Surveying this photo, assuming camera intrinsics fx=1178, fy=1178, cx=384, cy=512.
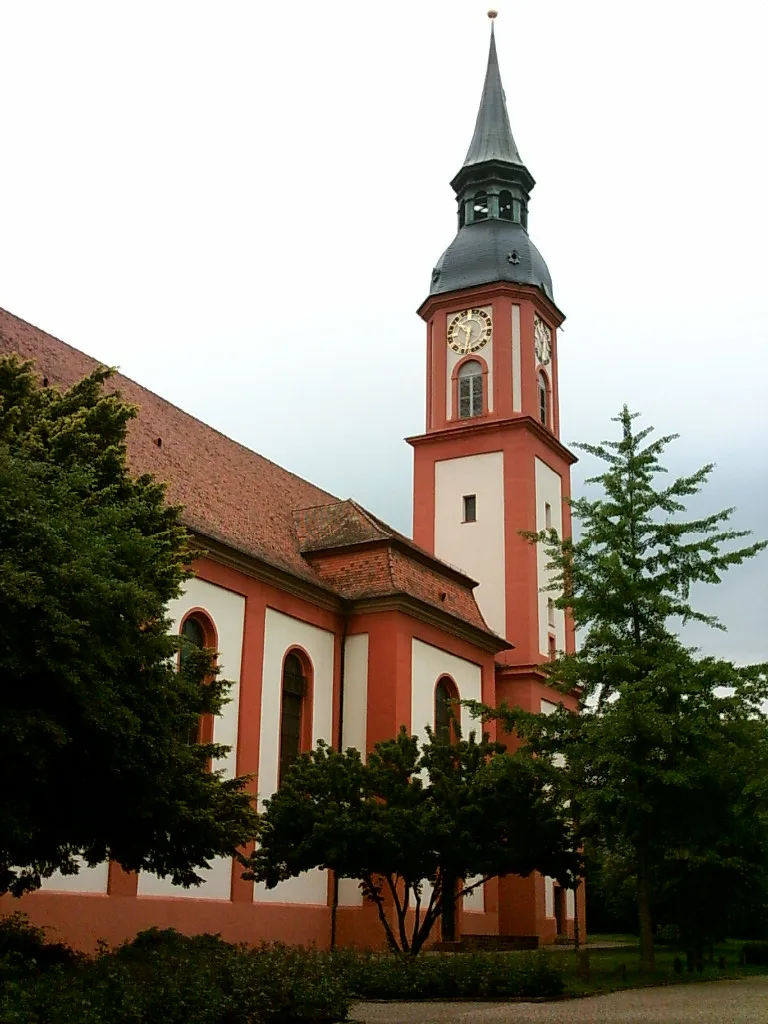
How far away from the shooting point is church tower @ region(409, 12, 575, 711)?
123 feet

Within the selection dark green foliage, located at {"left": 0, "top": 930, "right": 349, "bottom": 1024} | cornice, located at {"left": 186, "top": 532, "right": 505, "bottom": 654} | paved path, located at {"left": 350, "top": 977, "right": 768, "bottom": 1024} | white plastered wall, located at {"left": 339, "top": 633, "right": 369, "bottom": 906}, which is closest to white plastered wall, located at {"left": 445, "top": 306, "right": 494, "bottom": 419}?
cornice, located at {"left": 186, "top": 532, "right": 505, "bottom": 654}

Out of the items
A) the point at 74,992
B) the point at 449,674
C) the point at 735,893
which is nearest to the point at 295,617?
the point at 449,674

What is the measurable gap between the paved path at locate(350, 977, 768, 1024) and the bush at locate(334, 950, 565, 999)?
379mm

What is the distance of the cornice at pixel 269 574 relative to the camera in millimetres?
25938

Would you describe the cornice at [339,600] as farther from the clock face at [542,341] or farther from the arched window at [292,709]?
the clock face at [542,341]

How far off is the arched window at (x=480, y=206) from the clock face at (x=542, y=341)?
467cm

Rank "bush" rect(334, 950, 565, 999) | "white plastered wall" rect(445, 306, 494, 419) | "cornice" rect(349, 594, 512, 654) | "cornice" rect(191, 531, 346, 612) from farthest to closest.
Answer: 1. "white plastered wall" rect(445, 306, 494, 419)
2. "cornice" rect(349, 594, 512, 654)
3. "cornice" rect(191, 531, 346, 612)
4. "bush" rect(334, 950, 565, 999)

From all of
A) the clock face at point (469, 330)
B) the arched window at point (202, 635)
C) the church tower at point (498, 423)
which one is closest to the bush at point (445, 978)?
the arched window at point (202, 635)

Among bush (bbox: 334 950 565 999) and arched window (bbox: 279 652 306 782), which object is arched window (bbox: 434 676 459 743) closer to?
arched window (bbox: 279 652 306 782)

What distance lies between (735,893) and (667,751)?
6934 mm

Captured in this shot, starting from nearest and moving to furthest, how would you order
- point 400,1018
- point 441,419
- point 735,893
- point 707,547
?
point 400,1018 → point 707,547 → point 735,893 → point 441,419

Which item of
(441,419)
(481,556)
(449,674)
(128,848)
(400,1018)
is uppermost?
(441,419)

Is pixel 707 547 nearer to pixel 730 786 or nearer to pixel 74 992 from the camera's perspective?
pixel 730 786

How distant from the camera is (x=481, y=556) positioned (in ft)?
125
